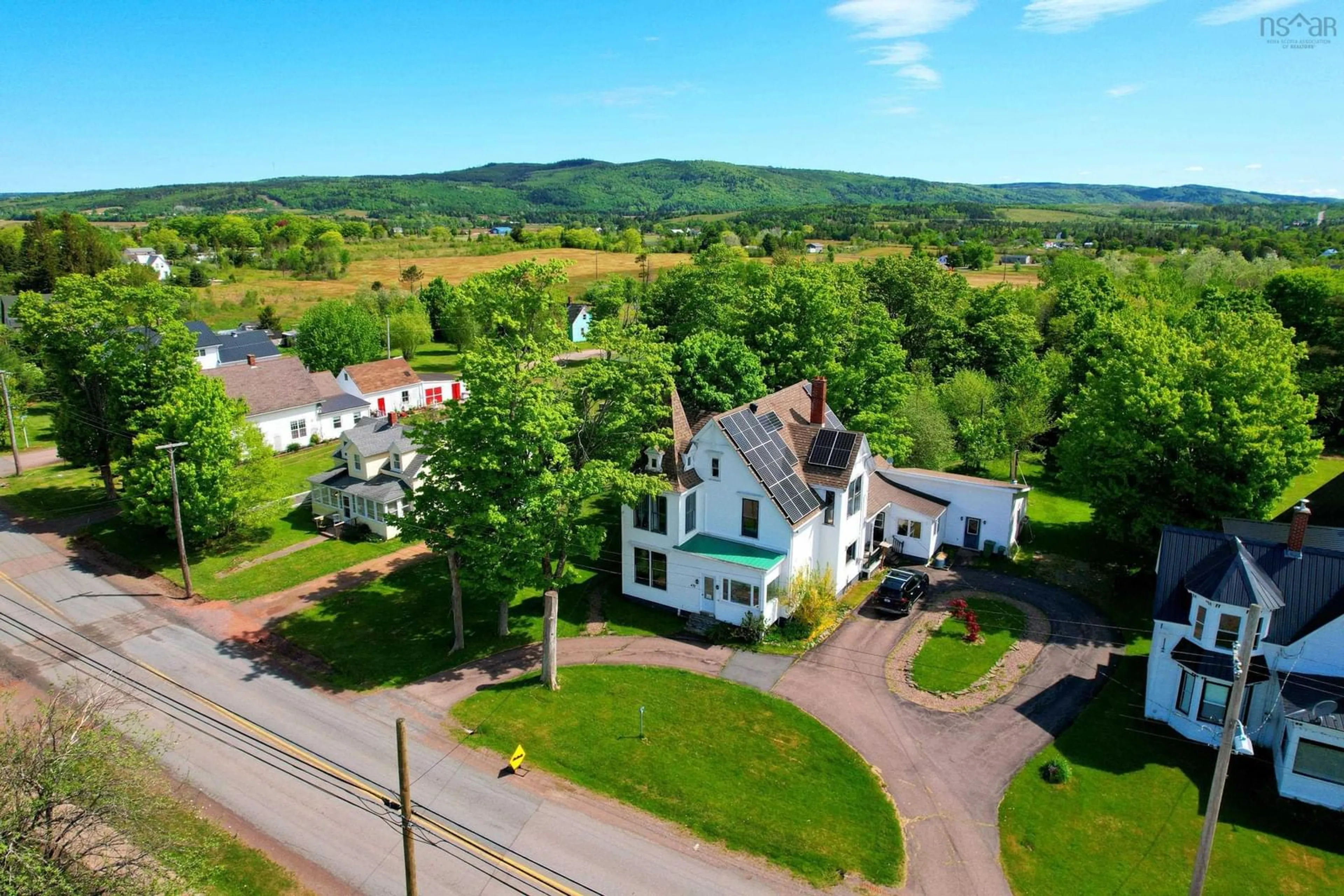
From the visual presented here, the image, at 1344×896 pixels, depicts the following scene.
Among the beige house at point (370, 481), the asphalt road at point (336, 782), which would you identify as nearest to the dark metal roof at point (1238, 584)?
the asphalt road at point (336, 782)

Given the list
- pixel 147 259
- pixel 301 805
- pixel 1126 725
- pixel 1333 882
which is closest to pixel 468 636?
pixel 301 805

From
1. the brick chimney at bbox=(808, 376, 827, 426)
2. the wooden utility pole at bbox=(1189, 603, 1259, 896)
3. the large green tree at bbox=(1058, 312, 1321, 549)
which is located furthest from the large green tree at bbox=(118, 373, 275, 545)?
the large green tree at bbox=(1058, 312, 1321, 549)

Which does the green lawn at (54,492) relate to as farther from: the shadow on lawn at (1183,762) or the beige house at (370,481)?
the shadow on lawn at (1183,762)

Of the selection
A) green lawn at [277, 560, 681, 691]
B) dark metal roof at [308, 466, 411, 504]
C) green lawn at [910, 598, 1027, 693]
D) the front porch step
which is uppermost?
dark metal roof at [308, 466, 411, 504]

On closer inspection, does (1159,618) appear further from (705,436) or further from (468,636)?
(468,636)

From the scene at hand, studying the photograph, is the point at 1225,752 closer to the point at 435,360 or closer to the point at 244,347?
the point at 244,347

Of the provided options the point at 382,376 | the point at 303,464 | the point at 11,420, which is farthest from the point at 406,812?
the point at 382,376

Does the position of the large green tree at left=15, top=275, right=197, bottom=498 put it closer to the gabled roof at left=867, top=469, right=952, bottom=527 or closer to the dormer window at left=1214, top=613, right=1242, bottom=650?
the gabled roof at left=867, top=469, right=952, bottom=527
